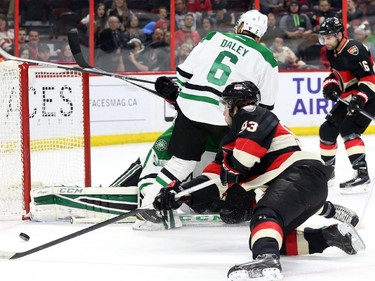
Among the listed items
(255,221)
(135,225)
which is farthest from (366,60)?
(255,221)

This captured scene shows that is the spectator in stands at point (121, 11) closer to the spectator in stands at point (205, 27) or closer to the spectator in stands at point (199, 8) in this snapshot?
the spectator in stands at point (199, 8)

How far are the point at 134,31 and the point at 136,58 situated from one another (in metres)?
0.27

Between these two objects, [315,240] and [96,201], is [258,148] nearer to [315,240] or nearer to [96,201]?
[315,240]

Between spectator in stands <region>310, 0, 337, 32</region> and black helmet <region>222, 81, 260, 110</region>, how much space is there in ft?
19.5

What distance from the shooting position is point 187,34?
364 inches

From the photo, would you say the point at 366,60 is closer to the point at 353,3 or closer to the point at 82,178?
the point at 82,178

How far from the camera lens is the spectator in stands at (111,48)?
881 centimetres

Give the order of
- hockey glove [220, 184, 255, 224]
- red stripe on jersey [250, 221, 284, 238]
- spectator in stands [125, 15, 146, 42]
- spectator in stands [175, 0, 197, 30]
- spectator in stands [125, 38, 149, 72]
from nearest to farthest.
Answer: red stripe on jersey [250, 221, 284, 238] < hockey glove [220, 184, 255, 224] < spectator in stands [125, 38, 149, 72] < spectator in stands [125, 15, 146, 42] < spectator in stands [175, 0, 197, 30]

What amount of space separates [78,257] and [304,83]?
5.46 m

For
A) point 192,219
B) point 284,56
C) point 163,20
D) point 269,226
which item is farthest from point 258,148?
point 284,56

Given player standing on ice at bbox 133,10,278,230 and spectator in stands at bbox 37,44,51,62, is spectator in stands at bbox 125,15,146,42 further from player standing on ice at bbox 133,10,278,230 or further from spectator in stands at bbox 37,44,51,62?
player standing on ice at bbox 133,10,278,230

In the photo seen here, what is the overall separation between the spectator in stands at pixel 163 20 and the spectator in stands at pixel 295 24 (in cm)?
121

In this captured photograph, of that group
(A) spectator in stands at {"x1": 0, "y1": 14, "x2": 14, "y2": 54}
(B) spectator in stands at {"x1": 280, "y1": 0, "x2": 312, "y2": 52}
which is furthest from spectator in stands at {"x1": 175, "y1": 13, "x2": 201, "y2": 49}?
(A) spectator in stands at {"x1": 0, "y1": 14, "x2": 14, "y2": 54}

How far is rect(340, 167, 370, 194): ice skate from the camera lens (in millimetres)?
5957
